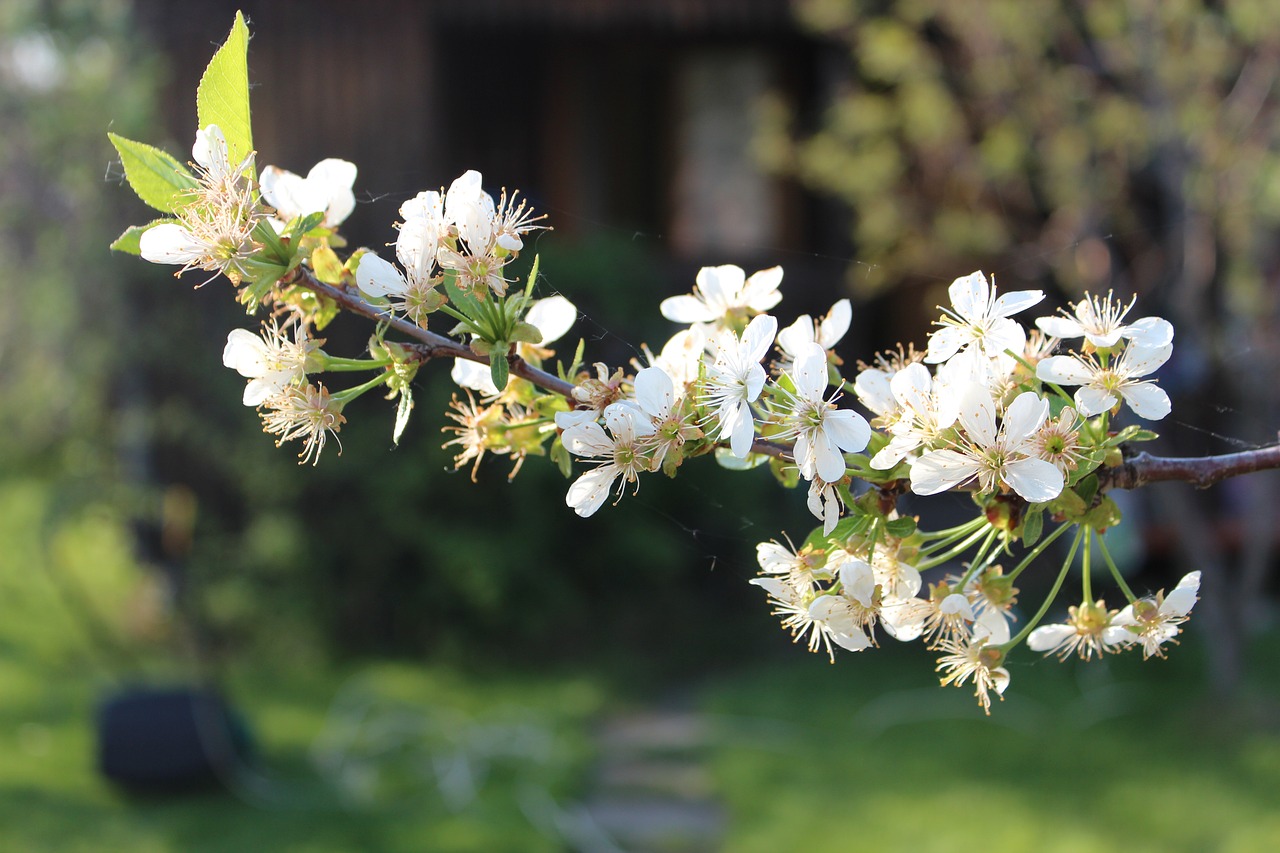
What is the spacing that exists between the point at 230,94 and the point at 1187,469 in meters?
0.73

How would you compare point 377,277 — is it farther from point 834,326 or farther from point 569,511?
point 569,511

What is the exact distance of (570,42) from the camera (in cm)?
651

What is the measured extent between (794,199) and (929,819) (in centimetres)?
407

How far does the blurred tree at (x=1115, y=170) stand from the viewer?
421 centimetres

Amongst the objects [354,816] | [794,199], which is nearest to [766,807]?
[354,816]

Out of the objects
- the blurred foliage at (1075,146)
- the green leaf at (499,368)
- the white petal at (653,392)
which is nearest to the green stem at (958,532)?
the white petal at (653,392)

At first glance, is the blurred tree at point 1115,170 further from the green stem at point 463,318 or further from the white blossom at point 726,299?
the green stem at point 463,318

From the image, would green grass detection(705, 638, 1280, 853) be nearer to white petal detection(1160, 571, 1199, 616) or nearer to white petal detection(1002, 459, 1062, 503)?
white petal detection(1160, 571, 1199, 616)

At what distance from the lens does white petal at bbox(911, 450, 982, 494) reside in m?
0.78

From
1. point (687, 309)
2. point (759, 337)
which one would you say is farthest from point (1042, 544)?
point (687, 309)

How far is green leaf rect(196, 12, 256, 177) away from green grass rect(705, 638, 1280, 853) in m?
3.08

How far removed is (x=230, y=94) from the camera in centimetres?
86

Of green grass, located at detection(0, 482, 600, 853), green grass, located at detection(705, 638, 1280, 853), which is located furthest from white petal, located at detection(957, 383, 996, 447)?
green grass, located at detection(0, 482, 600, 853)

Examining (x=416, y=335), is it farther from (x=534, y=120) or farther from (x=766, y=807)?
(x=534, y=120)
